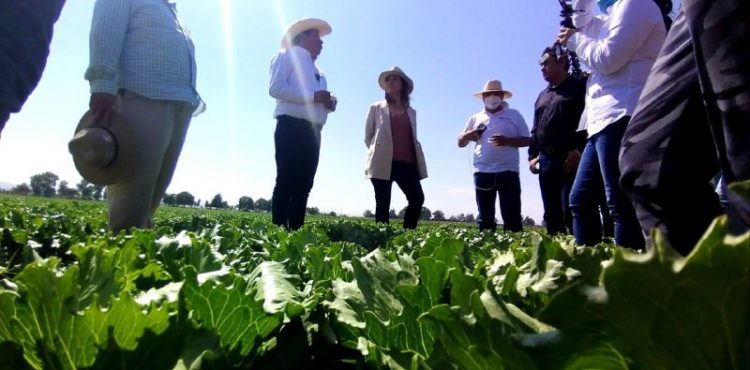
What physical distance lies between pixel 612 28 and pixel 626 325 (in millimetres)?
3168

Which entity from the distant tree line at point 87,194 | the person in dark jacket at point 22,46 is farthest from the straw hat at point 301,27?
the distant tree line at point 87,194

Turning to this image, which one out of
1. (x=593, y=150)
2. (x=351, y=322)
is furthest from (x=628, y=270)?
(x=593, y=150)

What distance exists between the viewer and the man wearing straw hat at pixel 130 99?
365cm

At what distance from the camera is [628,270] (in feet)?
1.55

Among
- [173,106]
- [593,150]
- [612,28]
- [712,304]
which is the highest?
[612,28]

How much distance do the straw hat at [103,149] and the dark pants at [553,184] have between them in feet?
12.6

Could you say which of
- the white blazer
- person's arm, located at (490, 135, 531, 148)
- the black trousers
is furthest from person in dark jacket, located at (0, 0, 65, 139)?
person's arm, located at (490, 135, 531, 148)

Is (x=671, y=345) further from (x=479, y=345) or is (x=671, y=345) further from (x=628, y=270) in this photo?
(x=479, y=345)

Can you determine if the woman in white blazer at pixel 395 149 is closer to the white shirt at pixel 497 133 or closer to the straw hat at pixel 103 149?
the white shirt at pixel 497 133

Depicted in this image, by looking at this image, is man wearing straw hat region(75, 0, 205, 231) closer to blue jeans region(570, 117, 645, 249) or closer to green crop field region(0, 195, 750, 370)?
green crop field region(0, 195, 750, 370)

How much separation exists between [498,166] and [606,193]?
13.1 feet

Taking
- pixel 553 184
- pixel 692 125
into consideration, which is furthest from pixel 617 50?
pixel 553 184

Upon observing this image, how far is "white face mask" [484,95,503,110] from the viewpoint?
8.10m

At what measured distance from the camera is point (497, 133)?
752cm
